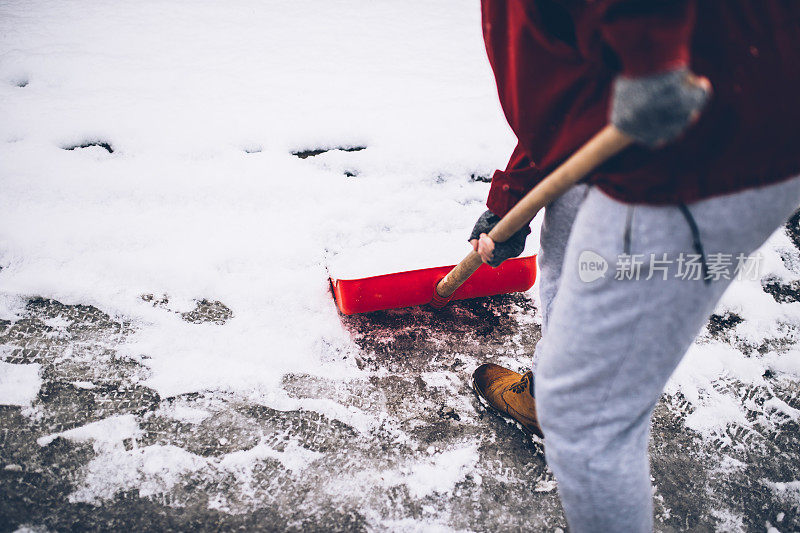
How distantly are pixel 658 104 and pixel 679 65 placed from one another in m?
0.05

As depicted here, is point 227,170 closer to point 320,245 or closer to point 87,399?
point 320,245

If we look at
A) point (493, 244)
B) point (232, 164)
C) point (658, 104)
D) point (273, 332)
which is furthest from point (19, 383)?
point (658, 104)

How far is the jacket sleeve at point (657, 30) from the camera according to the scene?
55cm

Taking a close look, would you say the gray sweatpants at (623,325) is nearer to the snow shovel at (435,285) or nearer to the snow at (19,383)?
the snow shovel at (435,285)

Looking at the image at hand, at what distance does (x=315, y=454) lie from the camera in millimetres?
1316

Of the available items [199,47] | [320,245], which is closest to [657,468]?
[320,245]

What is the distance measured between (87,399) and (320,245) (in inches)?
36.0

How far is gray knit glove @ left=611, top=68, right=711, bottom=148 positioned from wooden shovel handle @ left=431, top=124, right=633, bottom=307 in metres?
0.05

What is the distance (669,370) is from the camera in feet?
2.67

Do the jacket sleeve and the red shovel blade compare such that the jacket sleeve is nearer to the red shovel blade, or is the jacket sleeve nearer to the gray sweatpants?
the gray sweatpants

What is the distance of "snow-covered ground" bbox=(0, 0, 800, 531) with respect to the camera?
49.7 inches

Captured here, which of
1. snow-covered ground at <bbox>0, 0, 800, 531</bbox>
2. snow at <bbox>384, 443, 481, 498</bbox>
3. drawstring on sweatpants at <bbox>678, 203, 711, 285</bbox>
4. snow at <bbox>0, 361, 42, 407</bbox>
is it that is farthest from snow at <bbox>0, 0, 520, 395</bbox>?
drawstring on sweatpants at <bbox>678, 203, 711, 285</bbox>

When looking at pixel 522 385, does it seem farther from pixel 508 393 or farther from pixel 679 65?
pixel 679 65

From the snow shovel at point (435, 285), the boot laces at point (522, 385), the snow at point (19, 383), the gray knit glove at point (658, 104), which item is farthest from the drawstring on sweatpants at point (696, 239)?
the snow at point (19, 383)
